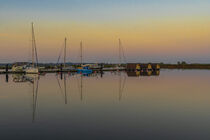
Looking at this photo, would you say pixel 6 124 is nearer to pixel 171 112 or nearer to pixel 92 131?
pixel 92 131

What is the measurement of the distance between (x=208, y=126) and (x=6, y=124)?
41.0 feet

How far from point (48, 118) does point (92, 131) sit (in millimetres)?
4779

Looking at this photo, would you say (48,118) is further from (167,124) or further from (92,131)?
(167,124)

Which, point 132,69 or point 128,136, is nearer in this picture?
point 128,136

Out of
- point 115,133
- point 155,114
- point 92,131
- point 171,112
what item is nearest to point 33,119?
point 92,131

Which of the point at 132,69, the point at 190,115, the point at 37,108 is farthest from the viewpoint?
the point at 132,69

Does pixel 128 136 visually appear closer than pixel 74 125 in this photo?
Yes

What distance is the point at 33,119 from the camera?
54.8 feet

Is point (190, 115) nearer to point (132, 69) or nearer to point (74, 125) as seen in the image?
point (74, 125)

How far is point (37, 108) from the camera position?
2103cm

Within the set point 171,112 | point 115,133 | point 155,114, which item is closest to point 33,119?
point 115,133

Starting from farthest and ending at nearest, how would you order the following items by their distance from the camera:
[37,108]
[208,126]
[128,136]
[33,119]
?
[37,108]
[33,119]
[208,126]
[128,136]

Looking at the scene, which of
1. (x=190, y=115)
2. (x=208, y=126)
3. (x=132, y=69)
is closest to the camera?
(x=208, y=126)

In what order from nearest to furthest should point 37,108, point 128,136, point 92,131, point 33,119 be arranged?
point 128,136 → point 92,131 → point 33,119 → point 37,108
